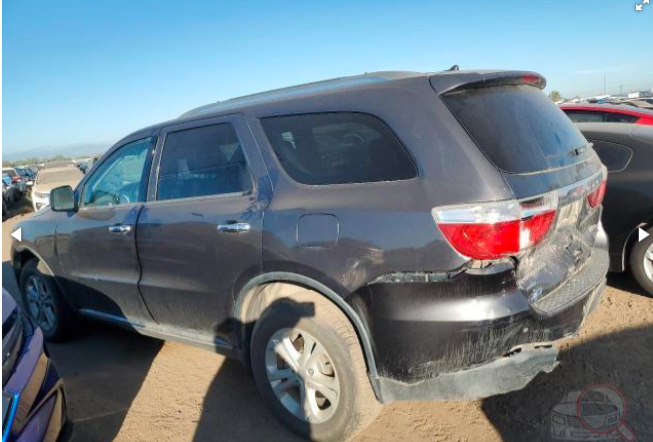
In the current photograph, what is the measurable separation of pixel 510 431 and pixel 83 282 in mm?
3266

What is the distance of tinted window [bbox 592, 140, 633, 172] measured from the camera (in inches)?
148

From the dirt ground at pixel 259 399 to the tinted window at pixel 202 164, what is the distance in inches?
53.8

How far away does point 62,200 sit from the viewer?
3686 mm

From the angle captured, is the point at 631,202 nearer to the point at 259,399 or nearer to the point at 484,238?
the point at 484,238

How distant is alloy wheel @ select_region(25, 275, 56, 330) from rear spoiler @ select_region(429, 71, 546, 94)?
379 cm

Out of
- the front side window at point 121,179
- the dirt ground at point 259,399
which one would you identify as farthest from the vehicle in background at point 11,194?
the dirt ground at point 259,399

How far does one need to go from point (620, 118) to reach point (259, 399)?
4621mm

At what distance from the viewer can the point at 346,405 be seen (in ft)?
7.70

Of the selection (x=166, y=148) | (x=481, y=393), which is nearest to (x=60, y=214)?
(x=166, y=148)

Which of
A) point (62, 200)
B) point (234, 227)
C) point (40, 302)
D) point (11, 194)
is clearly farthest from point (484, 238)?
point (11, 194)

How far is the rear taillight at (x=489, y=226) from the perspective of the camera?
197cm

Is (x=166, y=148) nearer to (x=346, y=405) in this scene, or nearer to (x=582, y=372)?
(x=346, y=405)

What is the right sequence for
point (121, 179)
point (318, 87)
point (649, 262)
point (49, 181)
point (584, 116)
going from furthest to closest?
point (49, 181) < point (584, 116) < point (649, 262) < point (121, 179) < point (318, 87)

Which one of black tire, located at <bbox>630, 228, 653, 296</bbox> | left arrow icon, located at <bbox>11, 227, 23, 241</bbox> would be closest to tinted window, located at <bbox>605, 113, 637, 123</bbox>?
black tire, located at <bbox>630, 228, 653, 296</bbox>
